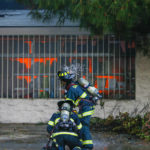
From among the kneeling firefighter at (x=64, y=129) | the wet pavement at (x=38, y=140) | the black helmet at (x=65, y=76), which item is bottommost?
the wet pavement at (x=38, y=140)

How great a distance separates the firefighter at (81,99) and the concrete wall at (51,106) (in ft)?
11.8

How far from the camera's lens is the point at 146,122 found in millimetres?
9180

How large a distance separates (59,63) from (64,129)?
17.3 feet

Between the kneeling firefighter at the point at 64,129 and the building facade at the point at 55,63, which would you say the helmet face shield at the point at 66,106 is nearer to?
the kneeling firefighter at the point at 64,129

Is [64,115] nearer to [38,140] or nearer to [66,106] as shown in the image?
[66,106]

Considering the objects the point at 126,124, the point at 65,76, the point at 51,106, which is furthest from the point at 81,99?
the point at 51,106

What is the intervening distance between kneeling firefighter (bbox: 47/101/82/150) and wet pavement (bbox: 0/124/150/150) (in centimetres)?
158

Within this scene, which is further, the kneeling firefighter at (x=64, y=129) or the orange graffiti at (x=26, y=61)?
the orange graffiti at (x=26, y=61)

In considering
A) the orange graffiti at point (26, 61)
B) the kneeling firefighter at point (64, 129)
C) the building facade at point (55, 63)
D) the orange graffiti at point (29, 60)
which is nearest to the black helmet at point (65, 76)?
the kneeling firefighter at point (64, 129)

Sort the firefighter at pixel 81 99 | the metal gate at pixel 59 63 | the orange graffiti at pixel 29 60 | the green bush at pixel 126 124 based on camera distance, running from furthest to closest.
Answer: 1. the orange graffiti at pixel 29 60
2. the metal gate at pixel 59 63
3. the green bush at pixel 126 124
4. the firefighter at pixel 81 99

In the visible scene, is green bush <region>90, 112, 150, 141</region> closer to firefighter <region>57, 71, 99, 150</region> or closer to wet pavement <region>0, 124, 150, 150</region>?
wet pavement <region>0, 124, 150, 150</region>

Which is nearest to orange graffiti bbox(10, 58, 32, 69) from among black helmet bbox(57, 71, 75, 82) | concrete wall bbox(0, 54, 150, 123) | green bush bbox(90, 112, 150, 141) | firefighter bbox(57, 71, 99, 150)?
concrete wall bbox(0, 54, 150, 123)

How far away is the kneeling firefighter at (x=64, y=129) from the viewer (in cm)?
637

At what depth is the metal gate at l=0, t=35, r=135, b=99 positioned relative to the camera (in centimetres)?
1142
